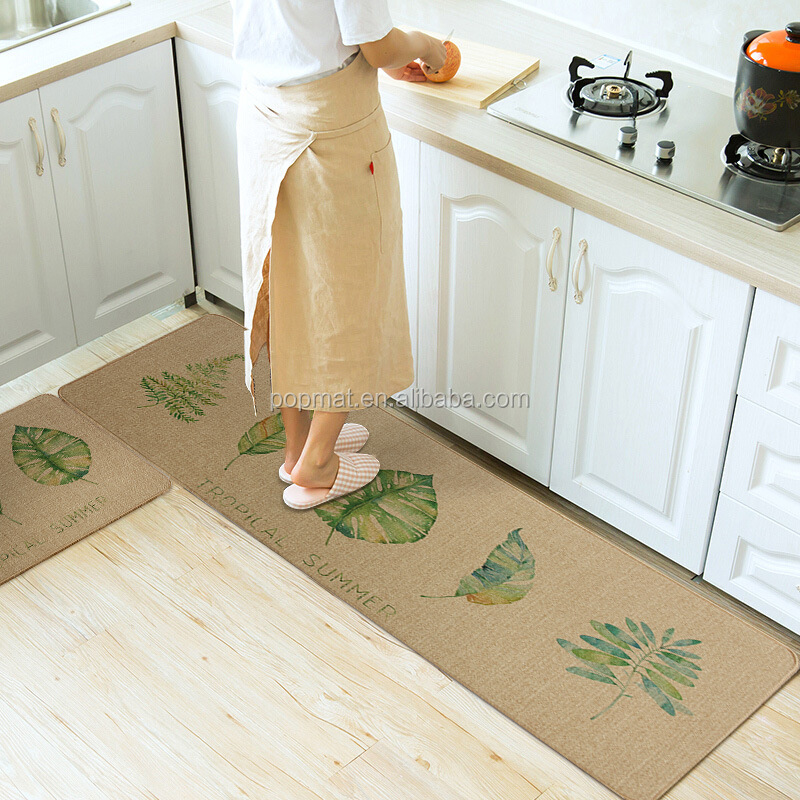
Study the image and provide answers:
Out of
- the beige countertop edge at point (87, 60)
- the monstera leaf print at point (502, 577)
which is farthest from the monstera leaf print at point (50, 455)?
the monstera leaf print at point (502, 577)

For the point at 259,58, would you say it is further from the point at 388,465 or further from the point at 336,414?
the point at 388,465

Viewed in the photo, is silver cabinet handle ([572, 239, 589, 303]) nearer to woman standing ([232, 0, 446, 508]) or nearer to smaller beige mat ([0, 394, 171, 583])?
woman standing ([232, 0, 446, 508])

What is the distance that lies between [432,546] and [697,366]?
26.5 inches

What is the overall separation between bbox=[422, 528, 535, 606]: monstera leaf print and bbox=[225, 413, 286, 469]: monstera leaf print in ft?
1.94

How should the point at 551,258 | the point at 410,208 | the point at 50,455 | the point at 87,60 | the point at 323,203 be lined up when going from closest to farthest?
the point at 323,203
the point at 551,258
the point at 410,208
the point at 87,60
the point at 50,455

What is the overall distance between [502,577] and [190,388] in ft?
3.13

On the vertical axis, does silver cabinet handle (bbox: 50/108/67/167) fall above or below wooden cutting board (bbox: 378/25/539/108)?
Result: below

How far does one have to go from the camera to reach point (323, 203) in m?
1.98

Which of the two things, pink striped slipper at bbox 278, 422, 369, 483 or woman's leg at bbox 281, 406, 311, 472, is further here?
pink striped slipper at bbox 278, 422, 369, 483

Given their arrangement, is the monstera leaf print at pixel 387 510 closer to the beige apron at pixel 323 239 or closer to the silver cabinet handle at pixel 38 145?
the beige apron at pixel 323 239

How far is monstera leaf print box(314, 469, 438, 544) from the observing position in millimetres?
2354

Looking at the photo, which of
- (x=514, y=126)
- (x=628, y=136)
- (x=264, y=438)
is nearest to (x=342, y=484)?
(x=264, y=438)

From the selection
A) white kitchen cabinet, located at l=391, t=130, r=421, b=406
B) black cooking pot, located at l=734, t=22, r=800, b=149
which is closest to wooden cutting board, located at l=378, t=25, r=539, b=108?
white kitchen cabinet, located at l=391, t=130, r=421, b=406

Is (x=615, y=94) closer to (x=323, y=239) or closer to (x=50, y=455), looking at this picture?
(x=323, y=239)
